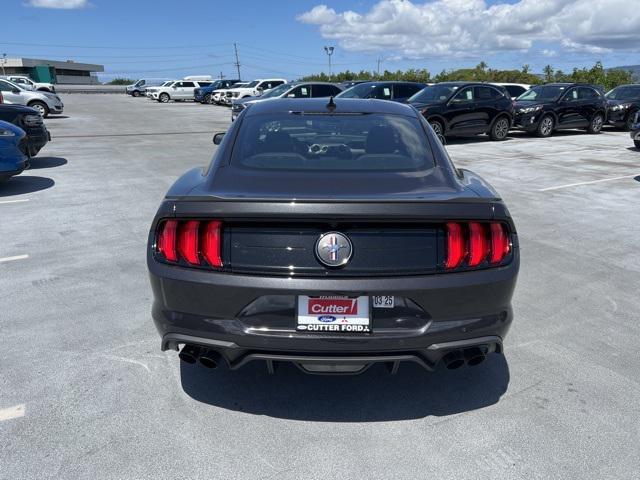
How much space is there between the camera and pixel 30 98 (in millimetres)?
22422

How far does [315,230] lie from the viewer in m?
2.48

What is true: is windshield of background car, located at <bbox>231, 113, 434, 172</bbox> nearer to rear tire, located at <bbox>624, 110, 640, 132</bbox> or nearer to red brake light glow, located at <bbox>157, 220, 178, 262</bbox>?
red brake light glow, located at <bbox>157, 220, 178, 262</bbox>

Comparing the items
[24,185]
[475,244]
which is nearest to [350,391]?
[475,244]

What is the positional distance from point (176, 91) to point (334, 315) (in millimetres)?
44344

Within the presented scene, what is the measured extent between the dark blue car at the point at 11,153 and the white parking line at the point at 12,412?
20.4ft

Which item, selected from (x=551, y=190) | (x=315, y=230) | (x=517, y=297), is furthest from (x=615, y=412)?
(x=551, y=190)

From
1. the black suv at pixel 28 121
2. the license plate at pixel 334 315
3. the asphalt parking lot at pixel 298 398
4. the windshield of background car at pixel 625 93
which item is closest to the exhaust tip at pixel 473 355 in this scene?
the asphalt parking lot at pixel 298 398

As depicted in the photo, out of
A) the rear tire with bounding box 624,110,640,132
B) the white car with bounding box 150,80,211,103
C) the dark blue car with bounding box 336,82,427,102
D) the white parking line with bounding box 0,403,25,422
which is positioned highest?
the dark blue car with bounding box 336,82,427,102

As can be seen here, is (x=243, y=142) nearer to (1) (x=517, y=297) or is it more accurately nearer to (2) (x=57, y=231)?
(1) (x=517, y=297)

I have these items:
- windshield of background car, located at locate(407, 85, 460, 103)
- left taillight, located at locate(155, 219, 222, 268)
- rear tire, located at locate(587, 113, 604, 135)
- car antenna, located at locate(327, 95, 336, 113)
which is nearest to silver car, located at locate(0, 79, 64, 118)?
windshield of background car, located at locate(407, 85, 460, 103)

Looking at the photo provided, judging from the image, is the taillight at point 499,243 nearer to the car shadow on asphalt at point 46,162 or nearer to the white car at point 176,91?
the car shadow on asphalt at point 46,162

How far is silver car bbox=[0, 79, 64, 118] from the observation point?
71.0 ft

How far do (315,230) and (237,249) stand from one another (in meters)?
0.39

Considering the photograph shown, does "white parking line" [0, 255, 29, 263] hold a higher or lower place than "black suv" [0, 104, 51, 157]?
lower
